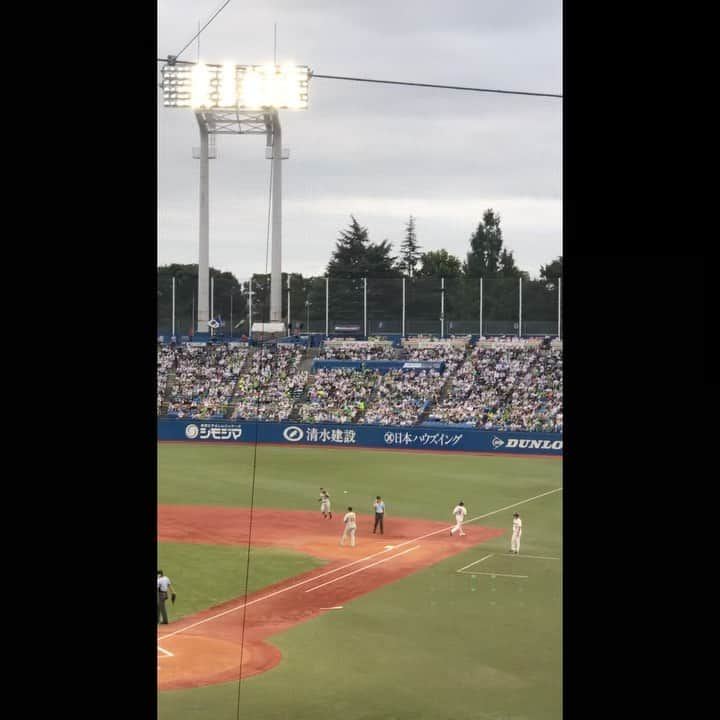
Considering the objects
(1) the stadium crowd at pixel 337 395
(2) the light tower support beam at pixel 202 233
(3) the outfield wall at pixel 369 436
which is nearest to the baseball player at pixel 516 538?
(3) the outfield wall at pixel 369 436

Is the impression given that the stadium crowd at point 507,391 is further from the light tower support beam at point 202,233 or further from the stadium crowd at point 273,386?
the light tower support beam at point 202,233

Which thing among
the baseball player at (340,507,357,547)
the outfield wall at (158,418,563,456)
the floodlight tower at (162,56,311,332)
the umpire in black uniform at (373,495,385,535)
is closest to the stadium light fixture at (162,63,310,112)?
the floodlight tower at (162,56,311,332)

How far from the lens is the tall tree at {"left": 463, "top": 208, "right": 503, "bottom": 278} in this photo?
77.0 meters

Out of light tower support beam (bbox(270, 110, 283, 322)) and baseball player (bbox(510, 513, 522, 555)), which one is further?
light tower support beam (bbox(270, 110, 283, 322))

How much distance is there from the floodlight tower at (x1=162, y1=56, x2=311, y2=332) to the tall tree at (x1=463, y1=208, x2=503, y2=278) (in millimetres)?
26631

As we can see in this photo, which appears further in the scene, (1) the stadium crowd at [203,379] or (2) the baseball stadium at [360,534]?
(1) the stadium crowd at [203,379]

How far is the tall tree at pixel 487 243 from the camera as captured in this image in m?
77.0

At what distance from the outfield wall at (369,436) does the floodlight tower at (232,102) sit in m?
7.13

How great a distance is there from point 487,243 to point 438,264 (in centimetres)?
479

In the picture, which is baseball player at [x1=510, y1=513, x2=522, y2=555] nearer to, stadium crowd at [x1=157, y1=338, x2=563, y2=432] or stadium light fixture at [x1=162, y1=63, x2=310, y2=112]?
stadium crowd at [x1=157, y1=338, x2=563, y2=432]
